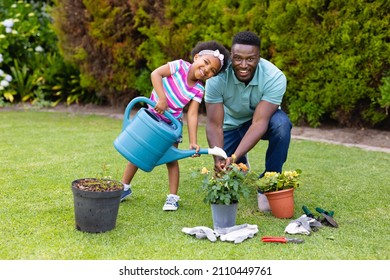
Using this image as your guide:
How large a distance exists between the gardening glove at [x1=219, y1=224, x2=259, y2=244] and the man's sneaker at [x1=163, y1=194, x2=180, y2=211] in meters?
0.57

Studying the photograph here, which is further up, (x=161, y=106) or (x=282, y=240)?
(x=161, y=106)

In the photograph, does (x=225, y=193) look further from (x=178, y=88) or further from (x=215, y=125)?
(x=178, y=88)

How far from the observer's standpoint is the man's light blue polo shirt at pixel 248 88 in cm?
387

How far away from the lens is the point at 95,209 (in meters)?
3.21

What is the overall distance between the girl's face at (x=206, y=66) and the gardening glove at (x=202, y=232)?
1011mm

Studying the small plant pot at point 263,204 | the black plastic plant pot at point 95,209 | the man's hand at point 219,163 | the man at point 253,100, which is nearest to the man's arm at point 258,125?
the man at point 253,100

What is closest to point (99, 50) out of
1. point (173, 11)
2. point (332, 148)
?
point (173, 11)

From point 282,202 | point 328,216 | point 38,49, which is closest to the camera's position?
point 328,216

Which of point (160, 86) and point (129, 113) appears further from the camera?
point (160, 86)

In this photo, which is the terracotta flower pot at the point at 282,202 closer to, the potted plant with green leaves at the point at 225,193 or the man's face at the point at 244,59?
the potted plant with green leaves at the point at 225,193

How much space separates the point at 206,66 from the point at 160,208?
3.18 ft

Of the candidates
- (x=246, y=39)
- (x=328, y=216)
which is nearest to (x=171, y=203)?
(x=328, y=216)

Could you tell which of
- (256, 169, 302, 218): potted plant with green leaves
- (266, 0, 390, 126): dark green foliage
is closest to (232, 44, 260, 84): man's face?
(256, 169, 302, 218): potted plant with green leaves
